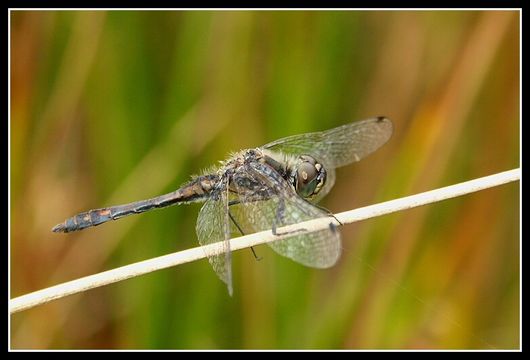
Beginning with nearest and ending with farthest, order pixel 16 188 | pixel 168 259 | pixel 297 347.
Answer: pixel 168 259 < pixel 297 347 < pixel 16 188

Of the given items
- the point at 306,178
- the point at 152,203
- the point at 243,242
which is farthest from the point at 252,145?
the point at 243,242

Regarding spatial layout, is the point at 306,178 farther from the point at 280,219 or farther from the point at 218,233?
the point at 218,233

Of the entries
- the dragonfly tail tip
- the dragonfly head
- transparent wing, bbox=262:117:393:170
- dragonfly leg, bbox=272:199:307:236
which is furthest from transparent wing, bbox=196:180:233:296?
the dragonfly tail tip

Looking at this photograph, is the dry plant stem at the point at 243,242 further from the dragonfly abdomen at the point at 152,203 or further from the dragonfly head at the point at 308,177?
the dragonfly abdomen at the point at 152,203

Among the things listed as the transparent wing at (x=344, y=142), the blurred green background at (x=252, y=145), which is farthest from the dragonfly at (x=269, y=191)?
the blurred green background at (x=252, y=145)

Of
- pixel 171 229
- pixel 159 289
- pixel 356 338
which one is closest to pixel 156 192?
pixel 171 229

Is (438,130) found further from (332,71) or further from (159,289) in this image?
A: (159,289)

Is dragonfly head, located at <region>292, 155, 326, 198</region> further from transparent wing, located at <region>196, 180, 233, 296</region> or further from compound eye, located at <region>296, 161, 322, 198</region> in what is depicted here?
transparent wing, located at <region>196, 180, 233, 296</region>

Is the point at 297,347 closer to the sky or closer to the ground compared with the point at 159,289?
closer to the ground
